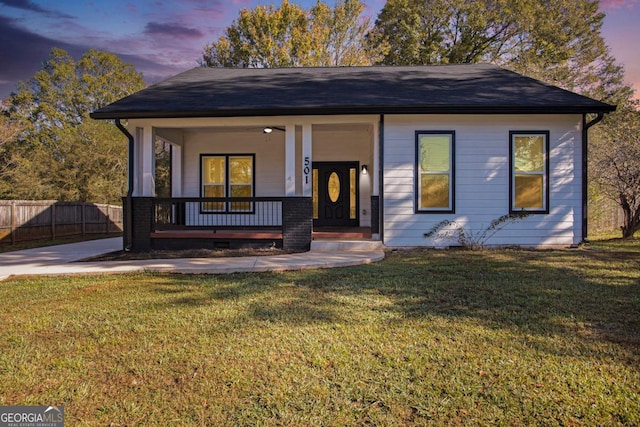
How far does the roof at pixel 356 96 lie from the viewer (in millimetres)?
8352

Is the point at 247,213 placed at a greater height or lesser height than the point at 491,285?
greater

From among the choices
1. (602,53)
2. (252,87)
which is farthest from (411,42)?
(252,87)

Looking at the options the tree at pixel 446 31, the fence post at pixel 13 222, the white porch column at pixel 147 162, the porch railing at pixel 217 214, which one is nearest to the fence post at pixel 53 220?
the fence post at pixel 13 222

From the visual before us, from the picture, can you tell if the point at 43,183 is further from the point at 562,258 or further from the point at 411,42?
the point at 562,258

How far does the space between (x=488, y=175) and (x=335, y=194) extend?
4.60 metres

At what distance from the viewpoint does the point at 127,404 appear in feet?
7.69

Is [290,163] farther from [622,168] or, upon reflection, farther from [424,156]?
[622,168]

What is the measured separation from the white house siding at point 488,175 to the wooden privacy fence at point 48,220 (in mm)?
11586

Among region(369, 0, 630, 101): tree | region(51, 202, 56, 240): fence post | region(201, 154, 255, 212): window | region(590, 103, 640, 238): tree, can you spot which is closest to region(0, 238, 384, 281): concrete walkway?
region(201, 154, 255, 212): window

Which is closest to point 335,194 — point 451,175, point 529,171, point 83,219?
point 451,175

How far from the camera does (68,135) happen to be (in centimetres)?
2514

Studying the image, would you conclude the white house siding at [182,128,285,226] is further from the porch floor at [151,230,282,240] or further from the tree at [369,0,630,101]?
the tree at [369,0,630,101]

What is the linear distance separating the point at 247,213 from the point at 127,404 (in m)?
8.70

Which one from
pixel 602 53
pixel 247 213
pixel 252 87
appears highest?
pixel 602 53
